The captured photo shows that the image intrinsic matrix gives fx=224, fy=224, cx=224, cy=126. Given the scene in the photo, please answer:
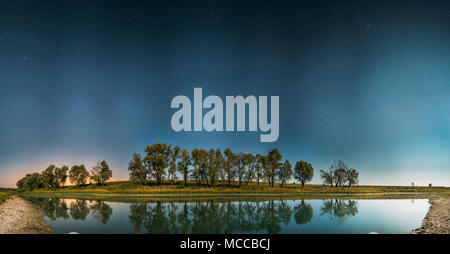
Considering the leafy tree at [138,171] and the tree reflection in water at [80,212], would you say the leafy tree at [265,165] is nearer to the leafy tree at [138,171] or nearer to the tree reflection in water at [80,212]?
the leafy tree at [138,171]

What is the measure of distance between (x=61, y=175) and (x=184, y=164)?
42406 mm

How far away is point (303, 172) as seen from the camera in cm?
5797

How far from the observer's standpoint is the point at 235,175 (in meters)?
50.8

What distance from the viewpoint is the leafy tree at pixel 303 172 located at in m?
57.6

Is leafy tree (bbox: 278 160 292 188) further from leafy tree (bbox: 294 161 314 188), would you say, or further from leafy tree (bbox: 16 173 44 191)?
leafy tree (bbox: 16 173 44 191)

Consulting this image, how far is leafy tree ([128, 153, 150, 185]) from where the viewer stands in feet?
173

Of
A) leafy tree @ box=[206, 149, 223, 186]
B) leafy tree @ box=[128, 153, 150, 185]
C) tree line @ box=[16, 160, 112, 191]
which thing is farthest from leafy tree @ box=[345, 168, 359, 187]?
tree line @ box=[16, 160, 112, 191]

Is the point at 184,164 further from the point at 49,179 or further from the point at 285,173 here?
the point at 49,179

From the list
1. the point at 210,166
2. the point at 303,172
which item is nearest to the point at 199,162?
the point at 210,166

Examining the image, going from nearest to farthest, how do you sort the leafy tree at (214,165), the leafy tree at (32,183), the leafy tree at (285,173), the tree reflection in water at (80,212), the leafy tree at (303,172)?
the tree reflection in water at (80,212) → the leafy tree at (214,165) → the leafy tree at (285,173) → the leafy tree at (303,172) → the leafy tree at (32,183)

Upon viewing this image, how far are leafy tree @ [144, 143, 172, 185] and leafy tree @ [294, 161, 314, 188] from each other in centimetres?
3301

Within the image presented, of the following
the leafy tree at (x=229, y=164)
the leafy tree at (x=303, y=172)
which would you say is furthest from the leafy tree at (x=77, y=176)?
the leafy tree at (x=303, y=172)

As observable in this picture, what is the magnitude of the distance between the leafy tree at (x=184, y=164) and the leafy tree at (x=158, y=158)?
3783 mm
